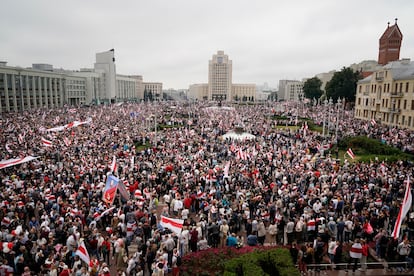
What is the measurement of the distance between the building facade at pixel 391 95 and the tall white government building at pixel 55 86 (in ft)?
215

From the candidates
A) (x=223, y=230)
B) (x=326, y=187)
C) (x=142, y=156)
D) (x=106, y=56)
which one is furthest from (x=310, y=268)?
(x=106, y=56)

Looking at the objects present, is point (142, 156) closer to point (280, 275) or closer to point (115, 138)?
point (115, 138)

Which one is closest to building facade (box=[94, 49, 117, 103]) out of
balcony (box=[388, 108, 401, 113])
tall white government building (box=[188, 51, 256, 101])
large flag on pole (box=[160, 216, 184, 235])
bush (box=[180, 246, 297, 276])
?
tall white government building (box=[188, 51, 256, 101])

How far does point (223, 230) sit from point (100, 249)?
14.3 feet

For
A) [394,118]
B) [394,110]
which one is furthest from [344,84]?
[394,110]

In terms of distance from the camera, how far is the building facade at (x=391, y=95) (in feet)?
131

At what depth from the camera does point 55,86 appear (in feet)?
274

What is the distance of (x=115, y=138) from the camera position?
2998 centimetres

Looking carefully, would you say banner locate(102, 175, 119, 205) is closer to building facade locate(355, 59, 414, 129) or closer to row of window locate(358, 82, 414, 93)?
building facade locate(355, 59, 414, 129)

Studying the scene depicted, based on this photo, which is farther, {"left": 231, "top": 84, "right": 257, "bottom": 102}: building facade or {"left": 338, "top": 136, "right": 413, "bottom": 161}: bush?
{"left": 231, "top": 84, "right": 257, "bottom": 102}: building facade

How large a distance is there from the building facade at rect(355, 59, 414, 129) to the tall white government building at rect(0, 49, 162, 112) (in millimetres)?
65410

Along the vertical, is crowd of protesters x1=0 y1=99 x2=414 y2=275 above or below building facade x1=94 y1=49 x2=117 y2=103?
below

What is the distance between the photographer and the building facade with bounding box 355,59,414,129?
39.8 m

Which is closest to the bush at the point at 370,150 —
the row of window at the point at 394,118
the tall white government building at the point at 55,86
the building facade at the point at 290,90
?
the row of window at the point at 394,118
